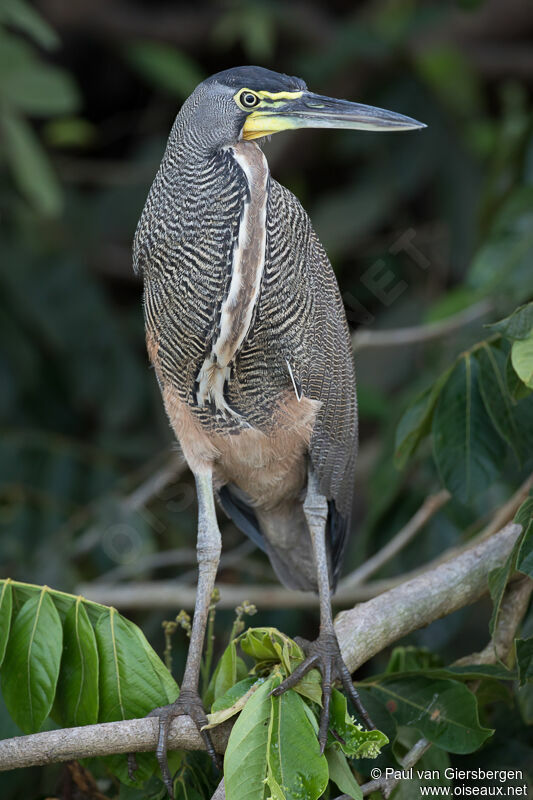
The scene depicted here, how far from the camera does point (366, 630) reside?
7.02ft

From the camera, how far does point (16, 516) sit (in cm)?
367

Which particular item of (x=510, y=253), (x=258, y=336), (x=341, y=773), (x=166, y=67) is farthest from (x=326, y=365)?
(x=166, y=67)

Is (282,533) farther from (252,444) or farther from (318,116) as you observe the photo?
(318,116)

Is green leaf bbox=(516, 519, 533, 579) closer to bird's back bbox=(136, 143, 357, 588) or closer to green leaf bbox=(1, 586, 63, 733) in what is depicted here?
bird's back bbox=(136, 143, 357, 588)

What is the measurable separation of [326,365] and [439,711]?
2.71 feet

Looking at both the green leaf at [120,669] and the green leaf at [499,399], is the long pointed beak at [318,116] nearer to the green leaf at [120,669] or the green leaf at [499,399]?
the green leaf at [499,399]

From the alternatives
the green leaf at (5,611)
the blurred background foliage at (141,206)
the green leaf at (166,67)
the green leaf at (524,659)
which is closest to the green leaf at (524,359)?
the green leaf at (524,659)

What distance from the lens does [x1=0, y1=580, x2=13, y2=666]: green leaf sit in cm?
192

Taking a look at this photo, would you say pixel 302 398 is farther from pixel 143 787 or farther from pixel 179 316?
pixel 143 787

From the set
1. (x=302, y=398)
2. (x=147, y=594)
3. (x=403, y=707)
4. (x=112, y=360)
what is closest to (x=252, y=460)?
(x=302, y=398)

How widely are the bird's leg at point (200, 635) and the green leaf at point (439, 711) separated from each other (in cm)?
42

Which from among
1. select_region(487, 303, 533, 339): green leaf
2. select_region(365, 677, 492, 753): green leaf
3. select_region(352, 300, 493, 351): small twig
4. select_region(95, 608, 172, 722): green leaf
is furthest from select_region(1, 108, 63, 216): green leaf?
select_region(365, 677, 492, 753): green leaf

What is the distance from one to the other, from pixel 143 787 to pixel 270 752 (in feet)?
1.57

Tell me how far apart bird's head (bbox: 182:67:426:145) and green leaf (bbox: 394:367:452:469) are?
0.65 meters
